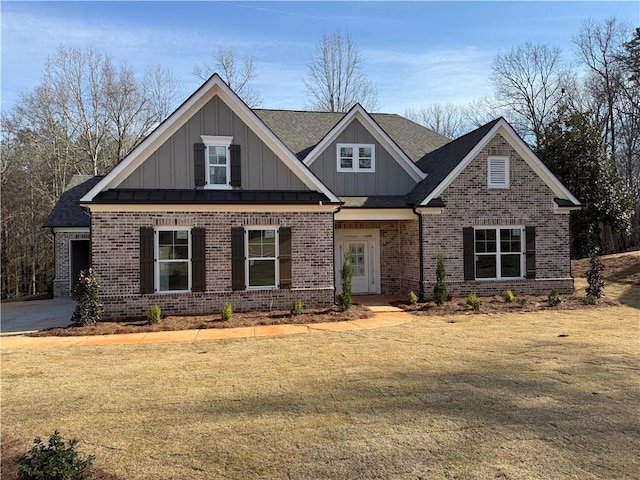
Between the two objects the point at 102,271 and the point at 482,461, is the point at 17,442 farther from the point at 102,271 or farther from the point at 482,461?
the point at 102,271

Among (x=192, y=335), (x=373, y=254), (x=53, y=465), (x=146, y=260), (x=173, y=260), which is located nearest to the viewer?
(x=53, y=465)

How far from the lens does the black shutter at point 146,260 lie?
483 inches

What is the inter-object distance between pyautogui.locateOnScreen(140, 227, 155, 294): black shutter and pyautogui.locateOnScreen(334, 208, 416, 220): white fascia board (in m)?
5.74

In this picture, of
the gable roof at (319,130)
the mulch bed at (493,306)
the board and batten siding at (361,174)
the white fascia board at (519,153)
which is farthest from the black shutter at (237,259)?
the white fascia board at (519,153)

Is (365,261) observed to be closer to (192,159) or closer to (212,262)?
(212,262)

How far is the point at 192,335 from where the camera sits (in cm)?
1036

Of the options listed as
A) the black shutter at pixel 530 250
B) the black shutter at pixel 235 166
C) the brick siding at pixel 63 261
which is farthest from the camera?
the brick siding at pixel 63 261

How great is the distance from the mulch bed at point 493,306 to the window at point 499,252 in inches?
35.9

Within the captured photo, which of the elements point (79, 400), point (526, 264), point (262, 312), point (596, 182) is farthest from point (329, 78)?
point (79, 400)

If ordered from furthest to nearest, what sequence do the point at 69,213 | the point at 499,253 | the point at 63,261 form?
1. the point at 69,213
2. the point at 63,261
3. the point at 499,253

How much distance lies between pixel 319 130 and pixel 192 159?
23.0ft

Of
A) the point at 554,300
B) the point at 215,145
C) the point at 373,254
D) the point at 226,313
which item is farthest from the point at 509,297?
the point at 215,145

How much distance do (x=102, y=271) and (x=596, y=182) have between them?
22.5 metres

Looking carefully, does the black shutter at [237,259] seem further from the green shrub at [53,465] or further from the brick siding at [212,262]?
the green shrub at [53,465]
